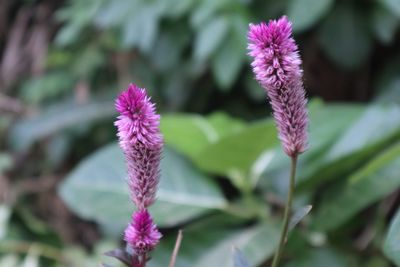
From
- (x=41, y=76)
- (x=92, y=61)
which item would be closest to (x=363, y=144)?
(x=92, y=61)

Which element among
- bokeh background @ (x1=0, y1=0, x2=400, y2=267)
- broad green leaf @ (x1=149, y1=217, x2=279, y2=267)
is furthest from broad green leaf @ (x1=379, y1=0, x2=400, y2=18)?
broad green leaf @ (x1=149, y1=217, x2=279, y2=267)

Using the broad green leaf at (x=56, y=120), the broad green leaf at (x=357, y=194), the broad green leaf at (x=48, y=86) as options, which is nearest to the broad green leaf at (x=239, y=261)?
the broad green leaf at (x=357, y=194)

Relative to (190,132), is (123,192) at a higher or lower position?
lower

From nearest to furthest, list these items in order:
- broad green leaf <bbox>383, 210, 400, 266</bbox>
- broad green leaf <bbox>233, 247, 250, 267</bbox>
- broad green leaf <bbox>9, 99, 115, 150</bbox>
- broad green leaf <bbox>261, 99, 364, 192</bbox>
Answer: broad green leaf <bbox>233, 247, 250, 267</bbox> < broad green leaf <bbox>383, 210, 400, 266</bbox> < broad green leaf <bbox>261, 99, 364, 192</bbox> < broad green leaf <bbox>9, 99, 115, 150</bbox>

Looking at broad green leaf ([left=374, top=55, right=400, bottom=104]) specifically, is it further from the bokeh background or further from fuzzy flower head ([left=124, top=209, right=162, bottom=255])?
fuzzy flower head ([left=124, top=209, right=162, bottom=255])

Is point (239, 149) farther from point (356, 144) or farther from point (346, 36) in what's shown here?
point (346, 36)

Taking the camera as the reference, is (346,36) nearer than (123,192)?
No

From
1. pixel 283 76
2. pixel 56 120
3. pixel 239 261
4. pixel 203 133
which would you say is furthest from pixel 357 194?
pixel 56 120

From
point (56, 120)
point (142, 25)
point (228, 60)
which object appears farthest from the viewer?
point (56, 120)

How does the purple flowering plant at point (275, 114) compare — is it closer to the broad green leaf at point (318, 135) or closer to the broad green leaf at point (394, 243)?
the broad green leaf at point (394, 243)
